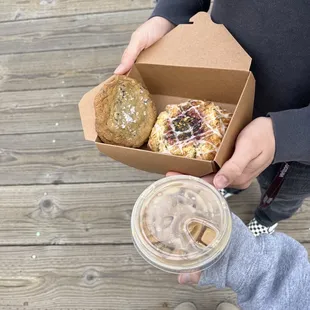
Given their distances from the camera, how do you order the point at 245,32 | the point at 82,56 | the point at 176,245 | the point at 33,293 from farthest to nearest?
the point at 82,56 → the point at 33,293 → the point at 245,32 → the point at 176,245

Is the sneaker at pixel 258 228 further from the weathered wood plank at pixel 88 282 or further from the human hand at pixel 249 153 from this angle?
the human hand at pixel 249 153

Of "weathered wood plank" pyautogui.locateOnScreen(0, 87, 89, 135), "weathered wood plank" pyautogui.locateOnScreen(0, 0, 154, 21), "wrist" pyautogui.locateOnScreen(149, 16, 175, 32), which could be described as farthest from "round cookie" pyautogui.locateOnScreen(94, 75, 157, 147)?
"weathered wood plank" pyautogui.locateOnScreen(0, 0, 154, 21)

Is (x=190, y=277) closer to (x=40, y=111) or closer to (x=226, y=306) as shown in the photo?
(x=226, y=306)

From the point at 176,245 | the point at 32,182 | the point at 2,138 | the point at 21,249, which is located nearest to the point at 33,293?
the point at 21,249

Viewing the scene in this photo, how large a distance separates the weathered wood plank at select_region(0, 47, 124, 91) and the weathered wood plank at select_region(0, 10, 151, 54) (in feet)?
0.14

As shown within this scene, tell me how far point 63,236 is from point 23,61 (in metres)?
0.83

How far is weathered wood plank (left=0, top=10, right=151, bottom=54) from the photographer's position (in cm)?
164

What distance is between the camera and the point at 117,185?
1310 millimetres

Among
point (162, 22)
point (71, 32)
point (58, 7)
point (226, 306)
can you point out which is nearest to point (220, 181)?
point (162, 22)

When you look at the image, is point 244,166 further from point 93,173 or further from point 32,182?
point 32,182

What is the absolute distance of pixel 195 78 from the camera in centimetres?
77

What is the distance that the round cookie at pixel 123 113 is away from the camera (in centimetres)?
73

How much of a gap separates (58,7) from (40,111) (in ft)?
1.93

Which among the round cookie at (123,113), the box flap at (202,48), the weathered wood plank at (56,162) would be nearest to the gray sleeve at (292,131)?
the box flap at (202,48)
